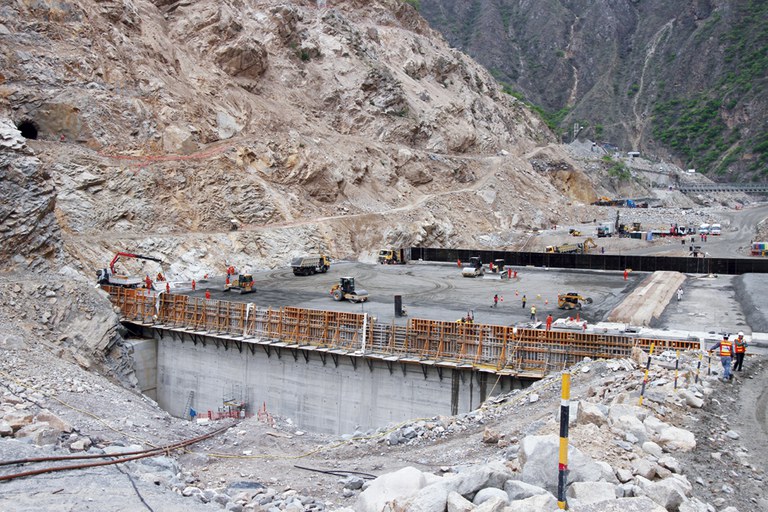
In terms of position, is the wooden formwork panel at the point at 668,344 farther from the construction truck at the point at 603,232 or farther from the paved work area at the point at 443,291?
the construction truck at the point at 603,232

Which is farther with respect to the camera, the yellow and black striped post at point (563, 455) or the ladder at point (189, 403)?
the ladder at point (189, 403)

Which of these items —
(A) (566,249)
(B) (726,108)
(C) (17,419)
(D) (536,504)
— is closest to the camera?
(D) (536,504)

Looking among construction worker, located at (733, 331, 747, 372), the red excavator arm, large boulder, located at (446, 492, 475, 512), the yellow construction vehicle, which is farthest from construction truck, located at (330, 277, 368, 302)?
the yellow construction vehicle

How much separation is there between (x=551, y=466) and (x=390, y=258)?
139ft

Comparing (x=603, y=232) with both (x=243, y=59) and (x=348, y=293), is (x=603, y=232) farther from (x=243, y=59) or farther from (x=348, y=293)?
(x=243, y=59)

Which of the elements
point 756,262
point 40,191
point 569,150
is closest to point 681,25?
point 569,150

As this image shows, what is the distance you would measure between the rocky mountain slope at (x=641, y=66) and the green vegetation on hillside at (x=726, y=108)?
0.89 ft

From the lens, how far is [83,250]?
36469mm

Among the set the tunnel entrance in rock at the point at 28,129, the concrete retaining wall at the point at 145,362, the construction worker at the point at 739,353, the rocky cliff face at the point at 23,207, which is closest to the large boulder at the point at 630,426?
the construction worker at the point at 739,353

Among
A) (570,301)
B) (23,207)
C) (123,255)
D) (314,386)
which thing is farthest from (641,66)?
(23,207)

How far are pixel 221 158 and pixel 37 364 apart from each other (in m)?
31.7

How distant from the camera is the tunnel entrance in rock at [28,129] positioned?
42731mm

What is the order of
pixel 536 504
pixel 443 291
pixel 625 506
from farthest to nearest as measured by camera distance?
pixel 443 291, pixel 536 504, pixel 625 506

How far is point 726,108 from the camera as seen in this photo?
14038 cm
